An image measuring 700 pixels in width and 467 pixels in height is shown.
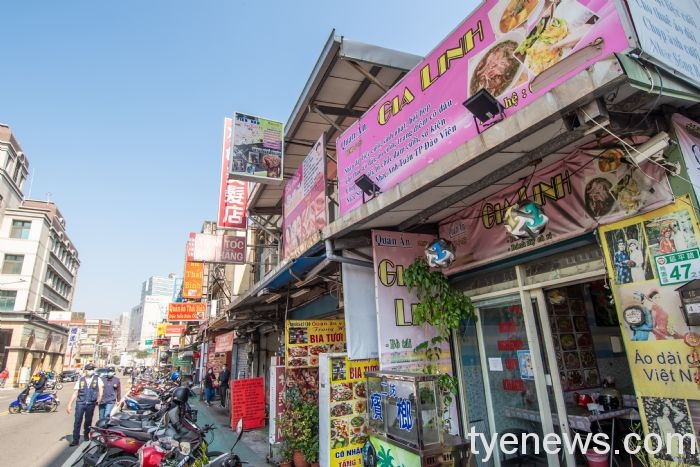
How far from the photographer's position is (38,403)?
16.4 meters

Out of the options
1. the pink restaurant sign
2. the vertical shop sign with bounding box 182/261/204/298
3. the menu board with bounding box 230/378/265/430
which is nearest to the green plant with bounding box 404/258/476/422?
the pink restaurant sign

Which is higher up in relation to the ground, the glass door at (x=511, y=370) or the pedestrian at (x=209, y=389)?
the glass door at (x=511, y=370)

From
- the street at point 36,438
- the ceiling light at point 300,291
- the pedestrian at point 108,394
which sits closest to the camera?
the street at point 36,438

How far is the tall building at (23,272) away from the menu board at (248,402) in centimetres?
4232

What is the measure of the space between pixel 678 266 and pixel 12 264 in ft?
199

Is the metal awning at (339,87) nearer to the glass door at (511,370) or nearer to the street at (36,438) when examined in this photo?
the glass door at (511,370)

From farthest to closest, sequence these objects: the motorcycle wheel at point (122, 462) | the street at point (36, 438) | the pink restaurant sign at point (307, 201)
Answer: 1. the street at point (36, 438)
2. the pink restaurant sign at point (307, 201)
3. the motorcycle wheel at point (122, 462)

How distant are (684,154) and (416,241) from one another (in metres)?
3.62

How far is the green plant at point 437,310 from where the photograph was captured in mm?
5641

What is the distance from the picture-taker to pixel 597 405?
5.87 m

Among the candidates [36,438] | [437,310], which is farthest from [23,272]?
[437,310]

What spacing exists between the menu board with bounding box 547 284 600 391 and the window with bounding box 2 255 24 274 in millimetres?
57953

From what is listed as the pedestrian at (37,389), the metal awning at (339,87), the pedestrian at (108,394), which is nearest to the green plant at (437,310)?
the metal awning at (339,87)

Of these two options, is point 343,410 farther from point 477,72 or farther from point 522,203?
point 477,72
